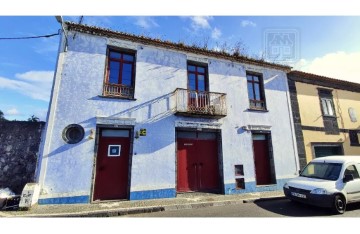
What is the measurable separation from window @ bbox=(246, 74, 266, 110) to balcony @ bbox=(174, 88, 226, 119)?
2.00 metres

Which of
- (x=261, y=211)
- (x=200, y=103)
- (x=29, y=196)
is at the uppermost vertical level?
(x=200, y=103)

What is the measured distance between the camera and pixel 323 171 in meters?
6.68

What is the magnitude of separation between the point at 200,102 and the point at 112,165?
14.8 feet

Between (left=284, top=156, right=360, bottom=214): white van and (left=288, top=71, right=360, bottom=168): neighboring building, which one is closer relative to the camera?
(left=284, top=156, right=360, bottom=214): white van

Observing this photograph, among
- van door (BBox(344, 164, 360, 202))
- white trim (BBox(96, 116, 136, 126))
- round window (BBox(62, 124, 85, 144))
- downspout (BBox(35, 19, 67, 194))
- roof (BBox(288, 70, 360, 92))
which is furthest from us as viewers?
roof (BBox(288, 70, 360, 92))

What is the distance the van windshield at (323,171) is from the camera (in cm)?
630

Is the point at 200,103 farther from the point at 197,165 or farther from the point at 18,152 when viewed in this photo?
the point at 18,152

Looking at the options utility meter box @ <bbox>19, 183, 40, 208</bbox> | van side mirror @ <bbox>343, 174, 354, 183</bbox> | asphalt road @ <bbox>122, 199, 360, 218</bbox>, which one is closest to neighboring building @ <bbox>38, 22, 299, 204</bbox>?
utility meter box @ <bbox>19, 183, 40, 208</bbox>

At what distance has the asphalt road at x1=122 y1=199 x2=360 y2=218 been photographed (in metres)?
5.67

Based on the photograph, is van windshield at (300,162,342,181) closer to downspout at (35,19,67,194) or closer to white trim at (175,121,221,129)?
white trim at (175,121,221,129)

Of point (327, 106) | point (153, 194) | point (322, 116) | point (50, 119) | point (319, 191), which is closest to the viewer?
point (319, 191)

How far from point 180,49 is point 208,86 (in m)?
2.17

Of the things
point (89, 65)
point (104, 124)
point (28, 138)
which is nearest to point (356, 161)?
point (104, 124)

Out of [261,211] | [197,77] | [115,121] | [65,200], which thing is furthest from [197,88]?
[65,200]
